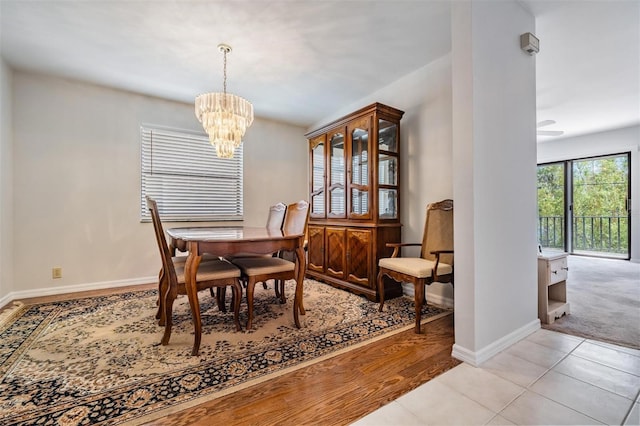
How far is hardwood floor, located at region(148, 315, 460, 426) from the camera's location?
A: 1.28 metres

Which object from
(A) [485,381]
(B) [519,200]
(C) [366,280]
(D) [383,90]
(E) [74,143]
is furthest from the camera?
(D) [383,90]

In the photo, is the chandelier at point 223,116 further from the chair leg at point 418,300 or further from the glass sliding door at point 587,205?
the glass sliding door at point 587,205

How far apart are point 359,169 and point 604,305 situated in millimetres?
2775

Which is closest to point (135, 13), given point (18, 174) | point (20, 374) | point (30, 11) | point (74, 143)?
point (30, 11)

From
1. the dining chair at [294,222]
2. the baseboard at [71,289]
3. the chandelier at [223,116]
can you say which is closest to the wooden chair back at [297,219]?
the dining chair at [294,222]

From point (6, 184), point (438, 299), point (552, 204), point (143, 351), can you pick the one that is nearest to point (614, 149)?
point (552, 204)

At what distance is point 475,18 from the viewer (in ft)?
5.69

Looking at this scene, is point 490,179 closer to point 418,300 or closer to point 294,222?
point 418,300

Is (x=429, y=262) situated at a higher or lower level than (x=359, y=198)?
lower

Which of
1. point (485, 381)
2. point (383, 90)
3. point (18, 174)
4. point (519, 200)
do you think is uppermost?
point (383, 90)

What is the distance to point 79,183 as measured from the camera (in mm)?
3357

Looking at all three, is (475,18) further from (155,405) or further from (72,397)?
(72,397)

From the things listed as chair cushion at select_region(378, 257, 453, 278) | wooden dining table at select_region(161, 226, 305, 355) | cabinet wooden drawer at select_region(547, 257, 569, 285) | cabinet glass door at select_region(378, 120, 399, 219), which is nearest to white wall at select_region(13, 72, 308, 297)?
wooden dining table at select_region(161, 226, 305, 355)

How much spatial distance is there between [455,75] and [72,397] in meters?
2.82
